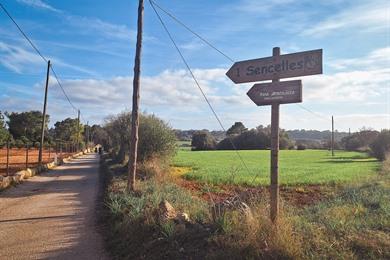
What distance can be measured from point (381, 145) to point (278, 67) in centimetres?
6007

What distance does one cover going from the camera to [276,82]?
7.43m

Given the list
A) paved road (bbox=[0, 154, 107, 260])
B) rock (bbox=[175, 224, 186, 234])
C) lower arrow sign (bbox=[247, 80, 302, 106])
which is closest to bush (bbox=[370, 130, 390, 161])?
paved road (bbox=[0, 154, 107, 260])

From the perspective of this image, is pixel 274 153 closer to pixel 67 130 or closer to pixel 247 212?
pixel 247 212

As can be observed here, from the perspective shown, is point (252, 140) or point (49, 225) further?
point (252, 140)

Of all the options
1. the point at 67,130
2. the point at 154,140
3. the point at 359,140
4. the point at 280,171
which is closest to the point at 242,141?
the point at 359,140

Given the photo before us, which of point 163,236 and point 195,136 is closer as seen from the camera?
point 163,236

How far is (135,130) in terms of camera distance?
1459cm

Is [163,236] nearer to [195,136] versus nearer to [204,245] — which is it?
[204,245]

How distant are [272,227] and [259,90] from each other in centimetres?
239

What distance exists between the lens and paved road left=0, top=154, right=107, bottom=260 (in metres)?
8.21

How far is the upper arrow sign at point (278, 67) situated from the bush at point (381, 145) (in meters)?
56.1

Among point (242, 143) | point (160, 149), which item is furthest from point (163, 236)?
point (242, 143)

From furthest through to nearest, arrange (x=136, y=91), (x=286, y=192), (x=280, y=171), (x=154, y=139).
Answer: (x=280, y=171) → (x=154, y=139) → (x=286, y=192) → (x=136, y=91)

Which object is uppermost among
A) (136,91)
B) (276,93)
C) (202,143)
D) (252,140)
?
(252,140)
